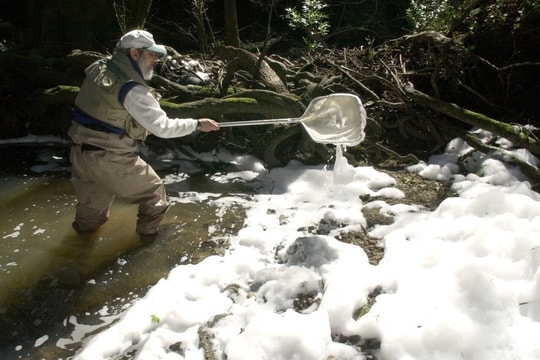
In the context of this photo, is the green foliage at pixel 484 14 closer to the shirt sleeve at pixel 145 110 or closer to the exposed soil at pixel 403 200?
the exposed soil at pixel 403 200

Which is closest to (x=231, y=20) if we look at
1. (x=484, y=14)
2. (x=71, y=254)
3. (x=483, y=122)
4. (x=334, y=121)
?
(x=484, y=14)

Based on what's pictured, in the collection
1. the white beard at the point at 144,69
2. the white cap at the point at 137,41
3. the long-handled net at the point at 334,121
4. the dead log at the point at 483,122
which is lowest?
the dead log at the point at 483,122

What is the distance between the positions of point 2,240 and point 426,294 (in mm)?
3950

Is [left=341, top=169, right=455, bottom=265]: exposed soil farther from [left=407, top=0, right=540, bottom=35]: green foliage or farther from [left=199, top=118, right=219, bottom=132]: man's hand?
[left=407, top=0, right=540, bottom=35]: green foliage

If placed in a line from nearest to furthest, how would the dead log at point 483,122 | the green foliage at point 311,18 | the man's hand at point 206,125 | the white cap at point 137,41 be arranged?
the white cap at point 137,41, the man's hand at point 206,125, the dead log at point 483,122, the green foliage at point 311,18

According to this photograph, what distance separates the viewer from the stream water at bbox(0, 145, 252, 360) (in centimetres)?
314

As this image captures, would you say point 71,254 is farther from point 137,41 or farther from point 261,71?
point 261,71

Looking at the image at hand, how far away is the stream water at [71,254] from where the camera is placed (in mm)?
3139

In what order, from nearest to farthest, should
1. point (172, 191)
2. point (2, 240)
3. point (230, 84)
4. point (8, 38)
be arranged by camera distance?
point (2, 240) < point (172, 191) < point (230, 84) < point (8, 38)

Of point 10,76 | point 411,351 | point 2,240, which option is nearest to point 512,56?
point 411,351

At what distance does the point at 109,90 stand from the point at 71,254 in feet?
5.36

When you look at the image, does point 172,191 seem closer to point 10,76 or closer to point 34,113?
point 34,113

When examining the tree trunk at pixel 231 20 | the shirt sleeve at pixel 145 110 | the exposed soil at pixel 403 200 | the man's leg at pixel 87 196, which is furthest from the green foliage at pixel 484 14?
the man's leg at pixel 87 196

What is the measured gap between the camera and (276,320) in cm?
279
